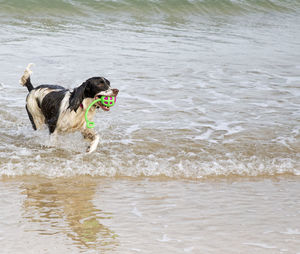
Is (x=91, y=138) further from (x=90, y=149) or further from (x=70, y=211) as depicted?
(x=70, y=211)

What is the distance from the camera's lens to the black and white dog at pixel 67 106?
5992 millimetres

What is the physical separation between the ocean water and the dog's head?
675mm

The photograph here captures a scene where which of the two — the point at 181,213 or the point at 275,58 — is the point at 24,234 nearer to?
the point at 181,213

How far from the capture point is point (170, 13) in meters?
20.3

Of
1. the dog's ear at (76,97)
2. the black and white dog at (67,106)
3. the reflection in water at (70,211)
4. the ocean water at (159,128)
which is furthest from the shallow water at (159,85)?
the dog's ear at (76,97)

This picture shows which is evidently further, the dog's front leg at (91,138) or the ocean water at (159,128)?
the dog's front leg at (91,138)

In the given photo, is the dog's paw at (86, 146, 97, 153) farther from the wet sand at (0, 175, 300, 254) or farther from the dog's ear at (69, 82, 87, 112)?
the wet sand at (0, 175, 300, 254)

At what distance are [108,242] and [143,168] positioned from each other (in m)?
2.17

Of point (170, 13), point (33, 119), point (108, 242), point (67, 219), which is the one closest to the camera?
point (108, 242)

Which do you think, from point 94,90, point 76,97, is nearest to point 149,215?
point 94,90

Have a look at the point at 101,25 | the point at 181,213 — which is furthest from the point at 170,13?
the point at 181,213

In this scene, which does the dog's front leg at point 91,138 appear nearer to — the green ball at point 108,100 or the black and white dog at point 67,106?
the black and white dog at point 67,106

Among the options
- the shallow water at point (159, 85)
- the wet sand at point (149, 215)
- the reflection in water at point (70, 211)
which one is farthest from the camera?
the shallow water at point (159, 85)

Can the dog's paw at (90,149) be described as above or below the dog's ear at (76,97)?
below
